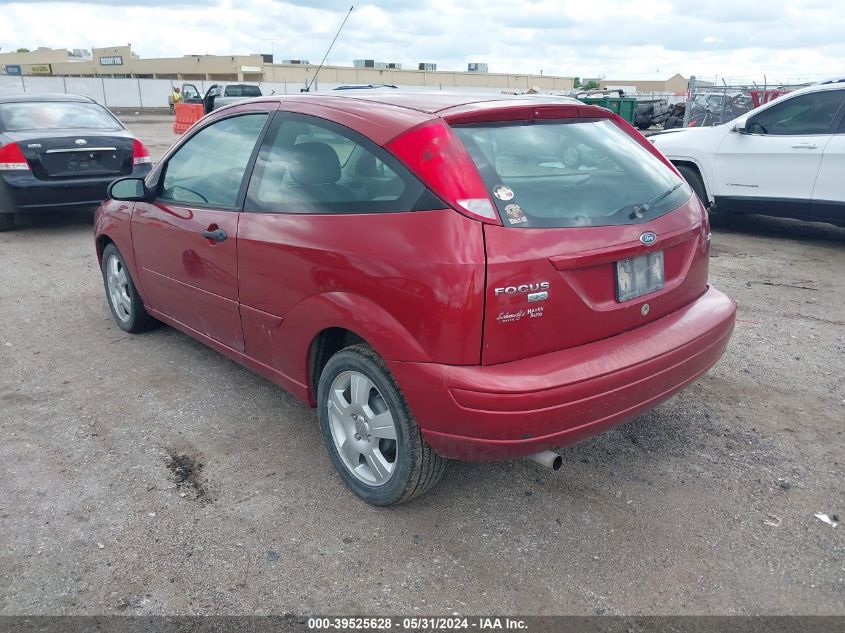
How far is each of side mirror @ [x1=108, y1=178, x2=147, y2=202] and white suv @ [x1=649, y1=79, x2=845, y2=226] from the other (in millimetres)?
6676

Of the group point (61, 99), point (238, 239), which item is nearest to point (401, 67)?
point (61, 99)

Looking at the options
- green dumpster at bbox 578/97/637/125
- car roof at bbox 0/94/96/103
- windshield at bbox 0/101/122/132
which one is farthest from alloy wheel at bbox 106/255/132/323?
green dumpster at bbox 578/97/637/125

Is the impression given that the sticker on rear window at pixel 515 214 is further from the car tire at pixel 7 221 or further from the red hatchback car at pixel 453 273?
the car tire at pixel 7 221

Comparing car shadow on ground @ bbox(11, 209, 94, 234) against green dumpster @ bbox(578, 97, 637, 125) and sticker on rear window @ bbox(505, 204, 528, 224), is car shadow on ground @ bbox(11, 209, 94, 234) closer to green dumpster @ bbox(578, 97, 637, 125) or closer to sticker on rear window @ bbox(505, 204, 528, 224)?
sticker on rear window @ bbox(505, 204, 528, 224)

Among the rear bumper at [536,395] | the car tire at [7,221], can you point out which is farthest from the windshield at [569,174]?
the car tire at [7,221]

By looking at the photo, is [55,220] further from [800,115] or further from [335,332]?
[800,115]

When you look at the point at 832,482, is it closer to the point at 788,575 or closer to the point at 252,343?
the point at 788,575

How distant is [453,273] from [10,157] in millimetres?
7558

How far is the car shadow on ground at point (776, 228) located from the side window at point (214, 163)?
6.97 meters

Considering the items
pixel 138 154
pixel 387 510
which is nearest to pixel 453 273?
pixel 387 510

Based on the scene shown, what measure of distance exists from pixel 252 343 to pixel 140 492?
896 mm

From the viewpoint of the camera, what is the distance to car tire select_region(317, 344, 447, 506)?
2.85m

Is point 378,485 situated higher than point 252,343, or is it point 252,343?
point 252,343

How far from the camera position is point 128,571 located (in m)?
2.72
